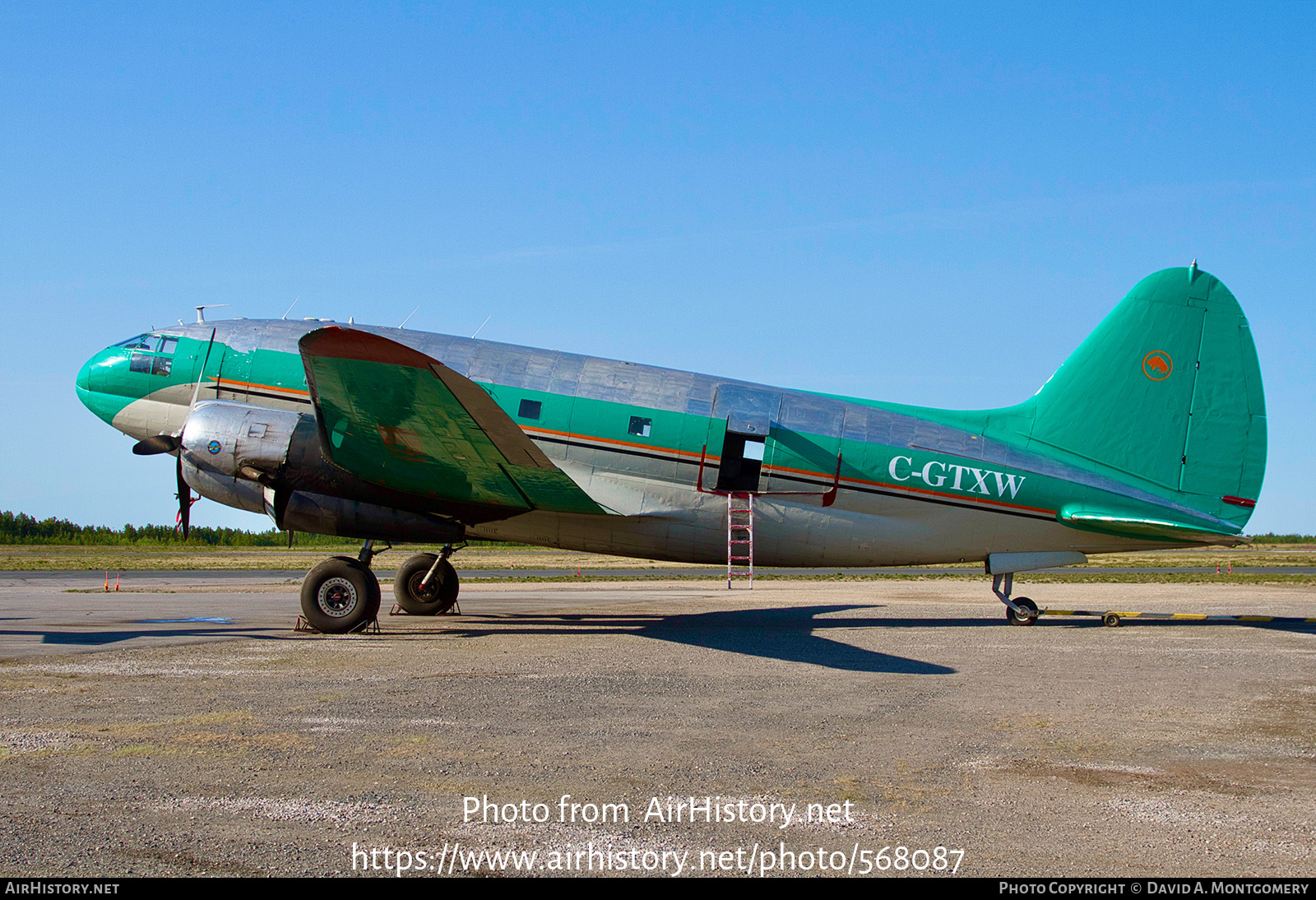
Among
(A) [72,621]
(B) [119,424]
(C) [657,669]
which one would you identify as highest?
(B) [119,424]

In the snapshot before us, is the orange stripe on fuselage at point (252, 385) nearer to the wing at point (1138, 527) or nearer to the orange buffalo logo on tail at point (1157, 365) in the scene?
the wing at point (1138, 527)

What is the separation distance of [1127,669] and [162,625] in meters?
14.8

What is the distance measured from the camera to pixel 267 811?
549cm

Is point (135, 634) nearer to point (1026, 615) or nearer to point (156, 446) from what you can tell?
point (156, 446)

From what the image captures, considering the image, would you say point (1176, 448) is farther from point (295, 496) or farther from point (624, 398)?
point (295, 496)

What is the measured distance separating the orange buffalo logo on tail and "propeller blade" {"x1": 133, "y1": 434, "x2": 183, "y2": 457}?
1642cm

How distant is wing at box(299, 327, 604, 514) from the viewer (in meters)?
11.4

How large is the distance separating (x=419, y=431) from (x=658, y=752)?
22.9ft

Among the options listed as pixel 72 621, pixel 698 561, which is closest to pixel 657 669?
pixel 698 561

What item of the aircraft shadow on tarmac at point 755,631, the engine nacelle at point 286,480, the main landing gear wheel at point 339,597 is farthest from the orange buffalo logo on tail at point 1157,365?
the main landing gear wheel at point 339,597

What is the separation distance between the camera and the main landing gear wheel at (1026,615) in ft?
A: 53.0

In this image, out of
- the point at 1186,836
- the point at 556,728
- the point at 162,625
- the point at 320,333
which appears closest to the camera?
the point at 1186,836

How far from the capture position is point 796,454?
15.1 m

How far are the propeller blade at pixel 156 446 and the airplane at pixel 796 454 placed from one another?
3 cm
